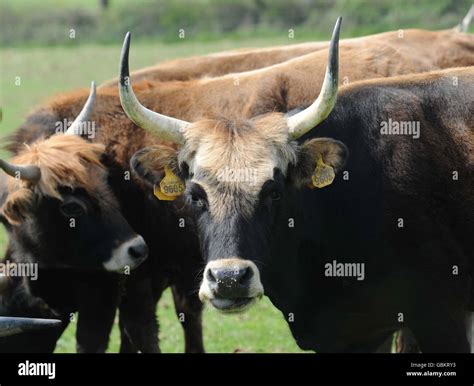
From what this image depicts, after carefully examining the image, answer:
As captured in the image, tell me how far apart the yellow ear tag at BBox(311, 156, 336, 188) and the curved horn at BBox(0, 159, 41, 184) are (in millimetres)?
Result: 2284

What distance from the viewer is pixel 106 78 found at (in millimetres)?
26219

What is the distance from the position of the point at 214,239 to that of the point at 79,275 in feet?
6.76

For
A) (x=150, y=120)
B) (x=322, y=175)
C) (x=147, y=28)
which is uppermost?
(x=147, y=28)

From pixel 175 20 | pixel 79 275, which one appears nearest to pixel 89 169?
pixel 79 275

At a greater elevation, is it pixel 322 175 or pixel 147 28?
pixel 147 28

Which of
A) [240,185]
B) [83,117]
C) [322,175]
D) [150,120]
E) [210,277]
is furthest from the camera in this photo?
[83,117]

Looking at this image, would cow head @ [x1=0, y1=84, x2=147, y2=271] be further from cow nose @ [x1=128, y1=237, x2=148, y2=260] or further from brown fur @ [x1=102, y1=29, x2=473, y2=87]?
brown fur @ [x1=102, y1=29, x2=473, y2=87]

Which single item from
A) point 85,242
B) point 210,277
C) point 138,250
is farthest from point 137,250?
point 210,277

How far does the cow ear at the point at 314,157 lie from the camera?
23.9 feet

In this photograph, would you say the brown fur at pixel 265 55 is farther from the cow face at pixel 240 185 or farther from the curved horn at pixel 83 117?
the cow face at pixel 240 185

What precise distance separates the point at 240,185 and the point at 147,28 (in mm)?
26989

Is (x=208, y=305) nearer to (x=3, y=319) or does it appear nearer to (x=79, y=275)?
(x=3, y=319)

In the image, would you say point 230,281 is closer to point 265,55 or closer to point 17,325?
point 17,325

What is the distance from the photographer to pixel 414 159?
7457 mm
